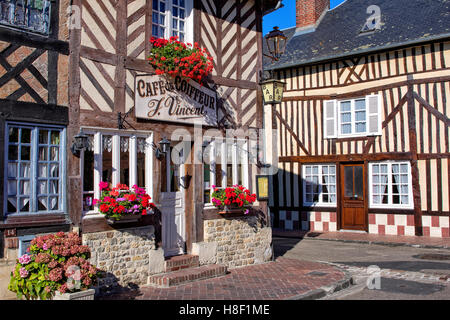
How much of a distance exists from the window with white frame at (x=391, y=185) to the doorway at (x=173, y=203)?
7.95 metres

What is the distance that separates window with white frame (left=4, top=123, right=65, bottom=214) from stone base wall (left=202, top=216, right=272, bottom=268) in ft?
9.60

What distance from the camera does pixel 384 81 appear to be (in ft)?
45.6

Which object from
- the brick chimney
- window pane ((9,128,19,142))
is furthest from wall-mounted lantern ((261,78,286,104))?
the brick chimney

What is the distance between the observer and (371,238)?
42.7 ft

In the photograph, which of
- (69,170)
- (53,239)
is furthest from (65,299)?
(69,170)

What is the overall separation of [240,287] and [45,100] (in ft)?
13.3

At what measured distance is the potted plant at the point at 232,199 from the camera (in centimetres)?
852

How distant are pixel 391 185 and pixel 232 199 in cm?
720

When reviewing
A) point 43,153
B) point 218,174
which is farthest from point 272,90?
point 43,153

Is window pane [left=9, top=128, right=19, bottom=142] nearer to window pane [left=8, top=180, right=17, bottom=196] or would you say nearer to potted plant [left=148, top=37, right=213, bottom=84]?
window pane [left=8, top=180, right=17, bottom=196]

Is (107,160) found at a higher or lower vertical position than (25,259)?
higher

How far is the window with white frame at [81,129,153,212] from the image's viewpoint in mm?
6746

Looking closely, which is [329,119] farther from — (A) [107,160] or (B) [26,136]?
(B) [26,136]

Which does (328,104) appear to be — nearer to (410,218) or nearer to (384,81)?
(384,81)
